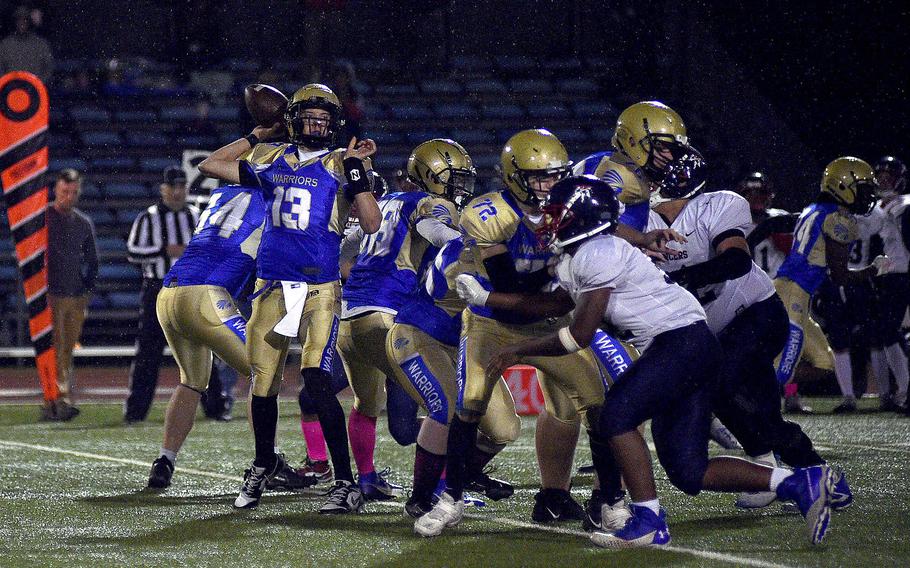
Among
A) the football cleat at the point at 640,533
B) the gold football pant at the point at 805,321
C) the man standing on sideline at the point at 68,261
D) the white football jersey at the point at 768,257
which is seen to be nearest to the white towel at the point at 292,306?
the football cleat at the point at 640,533

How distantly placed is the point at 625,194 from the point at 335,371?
2330 mm

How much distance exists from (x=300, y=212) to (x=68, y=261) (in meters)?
5.46

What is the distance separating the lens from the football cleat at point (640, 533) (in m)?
4.75

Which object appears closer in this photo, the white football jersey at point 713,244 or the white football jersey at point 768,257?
the white football jersey at point 713,244

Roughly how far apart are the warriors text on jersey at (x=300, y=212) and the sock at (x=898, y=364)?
545cm

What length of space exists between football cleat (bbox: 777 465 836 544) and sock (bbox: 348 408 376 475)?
207 centimetres

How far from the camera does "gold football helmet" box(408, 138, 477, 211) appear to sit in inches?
242

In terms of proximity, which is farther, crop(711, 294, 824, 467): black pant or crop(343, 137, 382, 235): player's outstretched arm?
crop(343, 137, 382, 235): player's outstretched arm

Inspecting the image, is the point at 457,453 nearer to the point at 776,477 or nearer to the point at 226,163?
the point at 776,477

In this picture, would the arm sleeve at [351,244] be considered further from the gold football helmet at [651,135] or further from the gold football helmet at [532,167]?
the gold football helmet at [651,135]

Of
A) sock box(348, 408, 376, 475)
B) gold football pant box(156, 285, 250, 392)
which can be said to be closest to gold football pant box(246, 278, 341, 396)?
gold football pant box(156, 285, 250, 392)

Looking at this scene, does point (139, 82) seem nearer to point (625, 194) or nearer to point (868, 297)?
point (868, 297)

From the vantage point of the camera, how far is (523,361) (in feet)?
16.8

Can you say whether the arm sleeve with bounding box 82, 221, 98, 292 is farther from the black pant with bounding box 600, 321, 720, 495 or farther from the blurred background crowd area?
the black pant with bounding box 600, 321, 720, 495
